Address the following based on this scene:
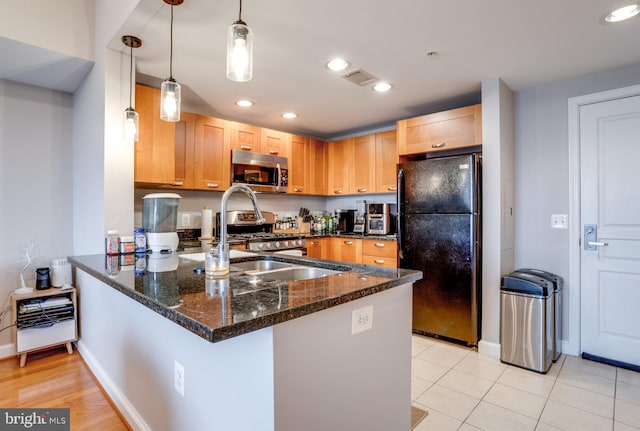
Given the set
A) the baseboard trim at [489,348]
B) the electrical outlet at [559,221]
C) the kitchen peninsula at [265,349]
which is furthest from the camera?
the electrical outlet at [559,221]

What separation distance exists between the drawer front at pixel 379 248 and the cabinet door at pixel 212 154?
5.67 feet

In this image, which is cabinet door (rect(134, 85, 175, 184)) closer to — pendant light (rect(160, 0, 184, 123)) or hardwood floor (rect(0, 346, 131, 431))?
pendant light (rect(160, 0, 184, 123))

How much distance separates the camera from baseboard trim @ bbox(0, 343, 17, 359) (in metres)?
2.73

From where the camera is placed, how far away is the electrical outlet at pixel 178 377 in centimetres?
138

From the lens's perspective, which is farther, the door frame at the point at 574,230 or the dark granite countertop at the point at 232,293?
the door frame at the point at 574,230

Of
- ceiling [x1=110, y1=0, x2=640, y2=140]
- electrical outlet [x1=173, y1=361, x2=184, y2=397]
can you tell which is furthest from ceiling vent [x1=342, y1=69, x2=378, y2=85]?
electrical outlet [x1=173, y1=361, x2=184, y2=397]

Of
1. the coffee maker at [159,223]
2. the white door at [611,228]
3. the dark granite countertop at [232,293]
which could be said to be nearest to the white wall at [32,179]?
the coffee maker at [159,223]

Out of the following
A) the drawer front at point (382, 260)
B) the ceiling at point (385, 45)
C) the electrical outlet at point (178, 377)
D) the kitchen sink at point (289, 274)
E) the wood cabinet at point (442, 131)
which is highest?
the ceiling at point (385, 45)

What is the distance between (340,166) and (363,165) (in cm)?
39

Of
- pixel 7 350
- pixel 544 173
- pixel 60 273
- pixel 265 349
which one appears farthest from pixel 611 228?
pixel 7 350

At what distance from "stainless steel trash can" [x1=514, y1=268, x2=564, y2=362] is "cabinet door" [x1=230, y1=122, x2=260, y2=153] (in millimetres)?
3029

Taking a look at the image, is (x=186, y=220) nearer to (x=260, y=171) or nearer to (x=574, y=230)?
(x=260, y=171)

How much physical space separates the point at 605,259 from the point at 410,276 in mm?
2293

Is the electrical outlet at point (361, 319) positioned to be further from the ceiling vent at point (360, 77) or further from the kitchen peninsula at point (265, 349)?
the ceiling vent at point (360, 77)
